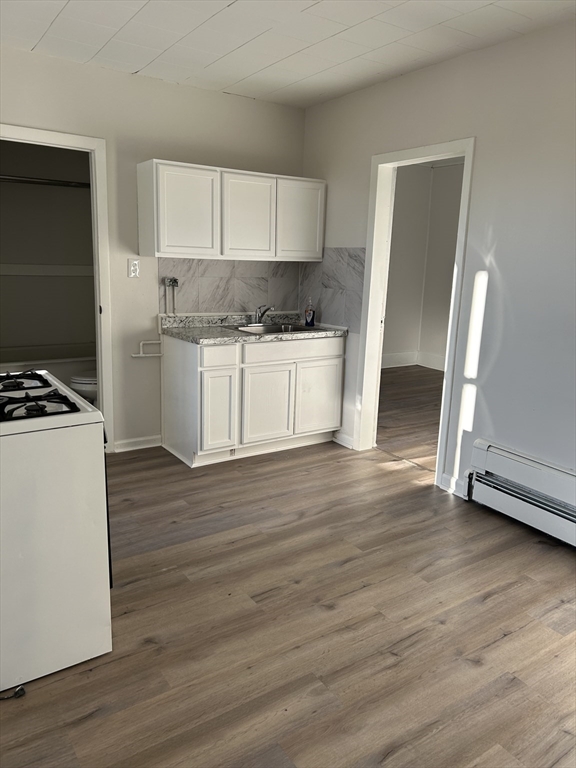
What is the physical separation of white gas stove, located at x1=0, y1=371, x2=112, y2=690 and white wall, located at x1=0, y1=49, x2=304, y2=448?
224 centimetres

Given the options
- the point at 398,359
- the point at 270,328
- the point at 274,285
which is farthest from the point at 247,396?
the point at 398,359

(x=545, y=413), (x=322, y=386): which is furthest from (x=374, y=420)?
(x=545, y=413)

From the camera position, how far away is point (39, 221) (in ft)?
19.8

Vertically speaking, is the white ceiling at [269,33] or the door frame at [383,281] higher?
the white ceiling at [269,33]

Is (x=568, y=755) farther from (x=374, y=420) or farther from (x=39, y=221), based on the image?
(x=39, y=221)

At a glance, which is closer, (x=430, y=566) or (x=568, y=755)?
(x=568, y=755)

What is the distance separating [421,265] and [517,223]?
477 cm

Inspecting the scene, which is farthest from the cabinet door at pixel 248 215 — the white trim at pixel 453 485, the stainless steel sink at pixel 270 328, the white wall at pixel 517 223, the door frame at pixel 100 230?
the white trim at pixel 453 485

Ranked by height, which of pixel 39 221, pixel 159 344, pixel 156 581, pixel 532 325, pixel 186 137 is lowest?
pixel 156 581

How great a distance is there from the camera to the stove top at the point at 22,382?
2420 mm

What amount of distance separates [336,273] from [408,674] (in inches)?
126

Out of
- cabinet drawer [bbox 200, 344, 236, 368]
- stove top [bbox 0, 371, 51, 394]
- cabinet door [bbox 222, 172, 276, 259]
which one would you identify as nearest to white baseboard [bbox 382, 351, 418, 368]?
cabinet door [bbox 222, 172, 276, 259]

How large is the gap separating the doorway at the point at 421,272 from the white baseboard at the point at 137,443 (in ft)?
10.6

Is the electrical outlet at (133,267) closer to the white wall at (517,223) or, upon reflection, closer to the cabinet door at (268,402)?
the cabinet door at (268,402)
